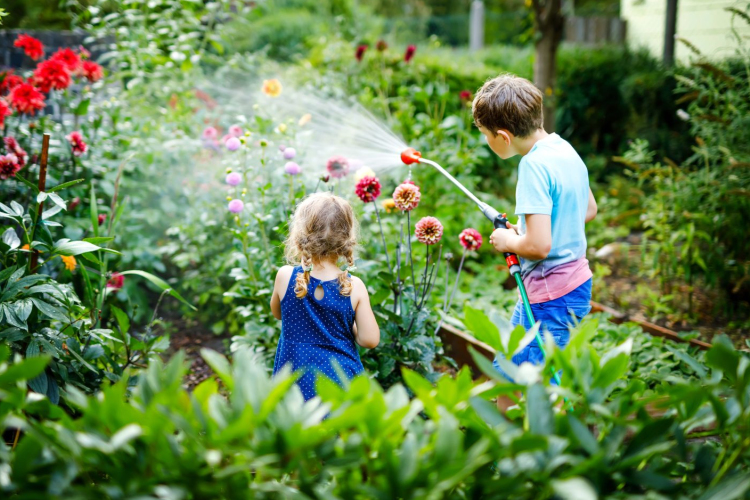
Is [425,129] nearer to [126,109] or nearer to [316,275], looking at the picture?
[126,109]

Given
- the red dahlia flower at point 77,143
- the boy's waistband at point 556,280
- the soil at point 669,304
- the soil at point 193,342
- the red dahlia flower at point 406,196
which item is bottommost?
the soil at point 669,304

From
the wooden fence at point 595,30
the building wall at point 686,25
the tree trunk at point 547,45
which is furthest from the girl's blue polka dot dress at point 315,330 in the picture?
the wooden fence at point 595,30

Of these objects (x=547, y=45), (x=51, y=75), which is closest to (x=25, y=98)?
(x=51, y=75)

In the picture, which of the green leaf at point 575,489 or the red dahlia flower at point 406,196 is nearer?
the green leaf at point 575,489

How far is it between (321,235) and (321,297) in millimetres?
201

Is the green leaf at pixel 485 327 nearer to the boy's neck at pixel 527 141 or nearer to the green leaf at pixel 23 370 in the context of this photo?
the green leaf at pixel 23 370

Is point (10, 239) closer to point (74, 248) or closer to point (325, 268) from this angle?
point (74, 248)

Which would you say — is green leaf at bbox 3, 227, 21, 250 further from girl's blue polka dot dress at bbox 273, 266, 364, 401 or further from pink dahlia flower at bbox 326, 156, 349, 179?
pink dahlia flower at bbox 326, 156, 349, 179

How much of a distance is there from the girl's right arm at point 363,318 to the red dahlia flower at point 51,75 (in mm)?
2014

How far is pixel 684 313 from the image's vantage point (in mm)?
3766

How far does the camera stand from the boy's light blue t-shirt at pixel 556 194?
75.9 inches

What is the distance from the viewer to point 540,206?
191cm

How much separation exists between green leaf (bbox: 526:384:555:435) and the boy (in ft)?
2.75

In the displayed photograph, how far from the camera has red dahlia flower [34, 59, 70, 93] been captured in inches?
121
